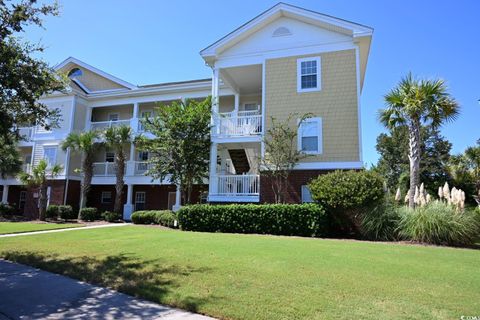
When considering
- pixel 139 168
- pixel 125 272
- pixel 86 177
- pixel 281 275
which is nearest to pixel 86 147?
pixel 86 177

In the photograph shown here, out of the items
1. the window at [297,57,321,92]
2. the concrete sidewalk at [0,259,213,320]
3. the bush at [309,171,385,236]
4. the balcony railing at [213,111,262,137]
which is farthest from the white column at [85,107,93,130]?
the concrete sidewalk at [0,259,213,320]

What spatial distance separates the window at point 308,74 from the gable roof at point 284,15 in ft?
5.91

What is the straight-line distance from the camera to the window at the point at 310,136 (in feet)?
55.2

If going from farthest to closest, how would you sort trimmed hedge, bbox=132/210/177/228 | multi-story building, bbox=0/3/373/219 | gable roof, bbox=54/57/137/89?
gable roof, bbox=54/57/137/89
trimmed hedge, bbox=132/210/177/228
multi-story building, bbox=0/3/373/219

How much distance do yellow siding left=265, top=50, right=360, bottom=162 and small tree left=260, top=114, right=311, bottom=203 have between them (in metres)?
0.63

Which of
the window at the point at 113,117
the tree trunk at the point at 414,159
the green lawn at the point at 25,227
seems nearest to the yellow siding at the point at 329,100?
the tree trunk at the point at 414,159

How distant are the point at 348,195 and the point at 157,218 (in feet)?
33.7

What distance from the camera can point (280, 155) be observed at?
16125 millimetres

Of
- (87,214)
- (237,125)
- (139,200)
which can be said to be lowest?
(87,214)

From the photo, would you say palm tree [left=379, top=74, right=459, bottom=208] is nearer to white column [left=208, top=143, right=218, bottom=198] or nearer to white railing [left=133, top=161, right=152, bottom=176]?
white column [left=208, top=143, right=218, bottom=198]

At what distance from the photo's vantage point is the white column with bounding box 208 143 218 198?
58.3 feet

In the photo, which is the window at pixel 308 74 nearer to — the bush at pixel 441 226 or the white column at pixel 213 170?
the white column at pixel 213 170

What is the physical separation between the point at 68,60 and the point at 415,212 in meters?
27.8

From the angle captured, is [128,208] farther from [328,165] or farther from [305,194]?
[328,165]
